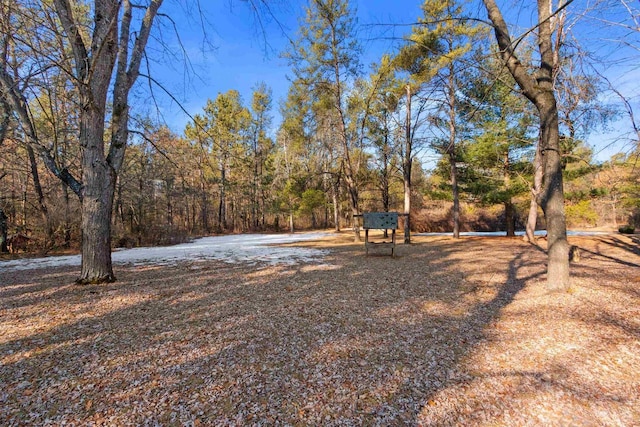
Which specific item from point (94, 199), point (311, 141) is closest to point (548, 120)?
point (94, 199)

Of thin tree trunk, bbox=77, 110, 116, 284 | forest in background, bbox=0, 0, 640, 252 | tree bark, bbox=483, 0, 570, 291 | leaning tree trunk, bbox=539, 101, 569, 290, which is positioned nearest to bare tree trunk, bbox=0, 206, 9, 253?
forest in background, bbox=0, 0, 640, 252

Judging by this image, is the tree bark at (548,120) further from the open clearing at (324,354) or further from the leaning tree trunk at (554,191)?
the open clearing at (324,354)

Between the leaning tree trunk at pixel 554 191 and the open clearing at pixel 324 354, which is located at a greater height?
the leaning tree trunk at pixel 554 191

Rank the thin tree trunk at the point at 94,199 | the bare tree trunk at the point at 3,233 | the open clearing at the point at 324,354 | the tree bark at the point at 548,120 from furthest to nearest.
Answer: the bare tree trunk at the point at 3,233, the thin tree trunk at the point at 94,199, the tree bark at the point at 548,120, the open clearing at the point at 324,354

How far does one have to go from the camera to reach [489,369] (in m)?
2.30

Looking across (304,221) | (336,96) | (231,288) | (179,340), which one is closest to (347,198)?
(304,221)

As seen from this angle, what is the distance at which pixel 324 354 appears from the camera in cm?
262

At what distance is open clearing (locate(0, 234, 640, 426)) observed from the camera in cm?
186

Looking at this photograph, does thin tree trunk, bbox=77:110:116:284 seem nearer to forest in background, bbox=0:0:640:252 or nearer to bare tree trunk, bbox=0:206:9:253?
forest in background, bbox=0:0:640:252

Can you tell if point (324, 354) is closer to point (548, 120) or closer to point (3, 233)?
point (548, 120)

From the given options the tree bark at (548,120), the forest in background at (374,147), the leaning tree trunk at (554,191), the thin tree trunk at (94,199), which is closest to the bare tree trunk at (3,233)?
the forest in background at (374,147)

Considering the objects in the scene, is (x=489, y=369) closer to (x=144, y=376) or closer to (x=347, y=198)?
(x=144, y=376)

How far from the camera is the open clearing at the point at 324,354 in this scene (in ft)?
6.09

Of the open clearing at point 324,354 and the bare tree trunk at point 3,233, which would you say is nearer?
the open clearing at point 324,354
